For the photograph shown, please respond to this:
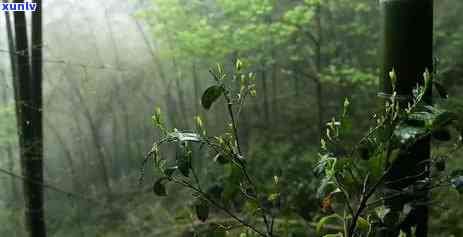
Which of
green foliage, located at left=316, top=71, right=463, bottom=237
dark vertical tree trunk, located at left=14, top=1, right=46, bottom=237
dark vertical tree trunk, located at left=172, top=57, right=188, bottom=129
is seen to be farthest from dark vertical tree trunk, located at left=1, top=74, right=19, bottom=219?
green foliage, located at left=316, top=71, right=463, bottom=237

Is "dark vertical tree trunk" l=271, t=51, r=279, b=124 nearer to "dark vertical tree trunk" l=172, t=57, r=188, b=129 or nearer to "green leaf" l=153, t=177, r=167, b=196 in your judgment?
"dark vertical tree trunk" l=172, t=57, r=188, b=129

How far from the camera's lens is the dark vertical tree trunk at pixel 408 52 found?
102 centimetres

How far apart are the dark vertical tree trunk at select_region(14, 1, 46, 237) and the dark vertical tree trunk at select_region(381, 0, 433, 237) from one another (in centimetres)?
214

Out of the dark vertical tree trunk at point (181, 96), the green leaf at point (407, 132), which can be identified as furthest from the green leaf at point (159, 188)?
the dark vertical tree trunk at point (181, 96)

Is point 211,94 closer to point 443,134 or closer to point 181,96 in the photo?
point 443,134

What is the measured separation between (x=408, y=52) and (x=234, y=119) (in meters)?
0.57

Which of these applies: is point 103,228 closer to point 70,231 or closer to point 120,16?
point 70,231

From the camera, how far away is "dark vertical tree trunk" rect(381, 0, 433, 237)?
1.02 meters

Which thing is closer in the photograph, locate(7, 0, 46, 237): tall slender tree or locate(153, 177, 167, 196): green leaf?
locate(153, 177, 167, 196): green leaf

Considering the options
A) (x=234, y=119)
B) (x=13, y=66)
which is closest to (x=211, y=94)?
(x=234, y=119)

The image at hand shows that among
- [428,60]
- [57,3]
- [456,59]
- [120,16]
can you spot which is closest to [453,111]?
[428,60]

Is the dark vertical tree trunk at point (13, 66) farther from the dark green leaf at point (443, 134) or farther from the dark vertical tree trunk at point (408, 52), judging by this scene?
the dark green leaf at point (443, 134)

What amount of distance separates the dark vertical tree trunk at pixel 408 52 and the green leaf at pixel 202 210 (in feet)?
1.52

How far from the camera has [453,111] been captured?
822 millimetres
